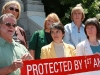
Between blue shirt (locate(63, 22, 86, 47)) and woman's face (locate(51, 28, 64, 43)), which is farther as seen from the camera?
blue shirt (locate(63, 22, 86, 47))

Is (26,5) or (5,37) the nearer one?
(5,37)

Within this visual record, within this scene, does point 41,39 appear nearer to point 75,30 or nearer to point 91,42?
point 75,30

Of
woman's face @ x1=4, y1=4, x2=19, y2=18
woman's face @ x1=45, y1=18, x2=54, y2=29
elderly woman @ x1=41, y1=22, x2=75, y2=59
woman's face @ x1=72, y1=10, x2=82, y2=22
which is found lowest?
elderly woman @ x1=41, y1=22, x2=75, y2=59

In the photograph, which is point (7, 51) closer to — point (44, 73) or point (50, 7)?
point (44, 73)

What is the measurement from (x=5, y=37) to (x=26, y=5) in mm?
9115

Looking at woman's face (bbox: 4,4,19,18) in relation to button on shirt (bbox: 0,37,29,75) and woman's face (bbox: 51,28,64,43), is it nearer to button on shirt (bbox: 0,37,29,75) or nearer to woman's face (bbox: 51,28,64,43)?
woman's face (bbox: 51,28,64,43)

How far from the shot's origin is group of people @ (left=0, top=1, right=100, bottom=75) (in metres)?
3.33

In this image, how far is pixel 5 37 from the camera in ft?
11.2

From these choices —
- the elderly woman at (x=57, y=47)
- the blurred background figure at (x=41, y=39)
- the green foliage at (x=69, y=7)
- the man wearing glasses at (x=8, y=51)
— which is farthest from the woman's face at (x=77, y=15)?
the green foliage at (x=69, y=7)

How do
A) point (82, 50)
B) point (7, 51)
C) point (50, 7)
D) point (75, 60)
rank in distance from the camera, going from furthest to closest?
point (50, 7) < point (82, 50) < point (75, 60) < point (7, 51)

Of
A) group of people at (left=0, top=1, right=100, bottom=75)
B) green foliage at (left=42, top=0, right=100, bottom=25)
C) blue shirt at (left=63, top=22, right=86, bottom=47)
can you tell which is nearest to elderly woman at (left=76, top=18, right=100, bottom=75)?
group of people at (left=0, top=1, right=100, bottom=75)

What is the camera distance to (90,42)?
4715mm

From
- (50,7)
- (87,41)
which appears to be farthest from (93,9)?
(87,41)

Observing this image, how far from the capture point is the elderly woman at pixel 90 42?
4.60 meters
